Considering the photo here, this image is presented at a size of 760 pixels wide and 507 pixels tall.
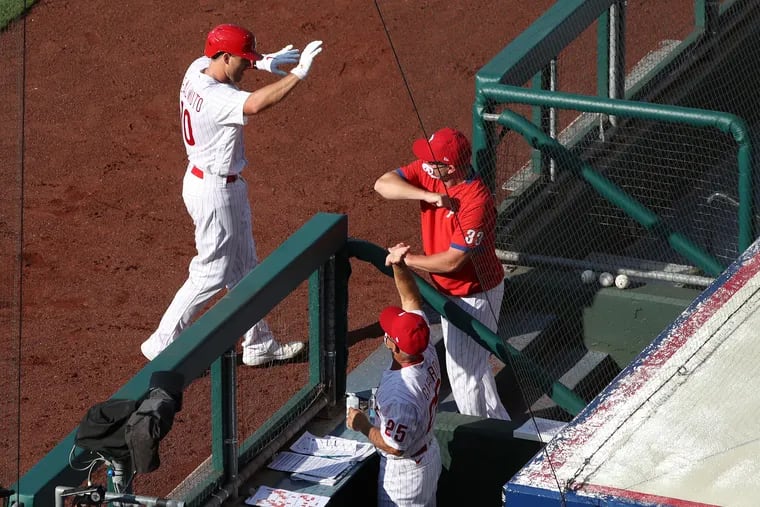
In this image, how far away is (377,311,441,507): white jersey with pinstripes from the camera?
6059 millimetres

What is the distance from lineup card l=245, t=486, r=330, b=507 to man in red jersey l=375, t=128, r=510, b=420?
1127 millimetres

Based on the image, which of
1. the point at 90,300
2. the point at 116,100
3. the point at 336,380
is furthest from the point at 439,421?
the point at 116,100

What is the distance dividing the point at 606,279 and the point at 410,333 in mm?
1672

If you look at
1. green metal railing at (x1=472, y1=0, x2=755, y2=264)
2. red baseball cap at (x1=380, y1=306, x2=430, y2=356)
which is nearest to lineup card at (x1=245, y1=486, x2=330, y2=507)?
red baseball cap at (x1=380, y1=306, x2=430, y2=356)

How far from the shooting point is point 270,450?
252 inches

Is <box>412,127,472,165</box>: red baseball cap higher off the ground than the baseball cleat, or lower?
higher

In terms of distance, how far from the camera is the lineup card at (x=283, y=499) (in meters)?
6.12

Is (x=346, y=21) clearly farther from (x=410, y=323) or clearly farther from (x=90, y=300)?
(x=410, y=323)

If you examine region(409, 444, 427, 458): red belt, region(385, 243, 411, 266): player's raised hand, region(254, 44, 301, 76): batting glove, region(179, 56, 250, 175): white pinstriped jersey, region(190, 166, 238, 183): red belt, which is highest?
region(254, 44, 301, 76): batting glove

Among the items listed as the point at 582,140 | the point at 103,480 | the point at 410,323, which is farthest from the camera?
the point at 582,140

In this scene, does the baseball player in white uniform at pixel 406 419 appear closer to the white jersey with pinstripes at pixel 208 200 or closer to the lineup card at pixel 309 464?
the lineup card at pixel 309 464

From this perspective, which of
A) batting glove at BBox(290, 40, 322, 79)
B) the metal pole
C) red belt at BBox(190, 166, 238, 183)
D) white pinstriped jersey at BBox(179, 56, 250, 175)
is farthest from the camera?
red belt at BBox(190, 166, 238, 183)

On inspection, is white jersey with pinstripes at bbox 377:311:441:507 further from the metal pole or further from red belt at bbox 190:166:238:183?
red belt at bbox 190:166:238:183

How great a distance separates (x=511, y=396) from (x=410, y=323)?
145 cm
